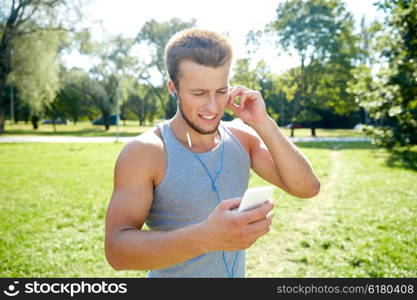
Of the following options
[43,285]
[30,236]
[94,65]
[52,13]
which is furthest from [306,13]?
[43,285]

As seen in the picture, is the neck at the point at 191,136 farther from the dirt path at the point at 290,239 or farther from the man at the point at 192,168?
the dirt path at the point at 290,239

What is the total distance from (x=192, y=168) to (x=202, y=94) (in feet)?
1.57

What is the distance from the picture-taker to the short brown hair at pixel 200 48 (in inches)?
76.6

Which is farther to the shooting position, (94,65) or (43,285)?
(94,65)

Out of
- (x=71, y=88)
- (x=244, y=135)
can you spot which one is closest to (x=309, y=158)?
(x=244, y=135)

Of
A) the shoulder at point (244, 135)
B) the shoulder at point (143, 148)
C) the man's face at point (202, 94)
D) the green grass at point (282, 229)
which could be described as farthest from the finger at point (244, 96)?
the green grass at point (282, 229)

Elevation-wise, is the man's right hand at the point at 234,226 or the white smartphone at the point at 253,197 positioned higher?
the white smartphone at the point at 253,197

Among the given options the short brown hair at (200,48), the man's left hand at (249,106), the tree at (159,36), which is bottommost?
the man's left hand at (249,106)

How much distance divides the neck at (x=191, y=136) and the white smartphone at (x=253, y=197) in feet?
2.46

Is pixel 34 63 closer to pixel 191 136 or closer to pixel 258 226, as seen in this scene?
pixel 191 136

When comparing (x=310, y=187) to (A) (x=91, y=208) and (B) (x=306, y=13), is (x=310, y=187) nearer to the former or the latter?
(A) (x=91, y=208)

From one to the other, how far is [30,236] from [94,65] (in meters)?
42.0

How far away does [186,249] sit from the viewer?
1456mm

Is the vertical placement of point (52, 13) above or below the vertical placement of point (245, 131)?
above
